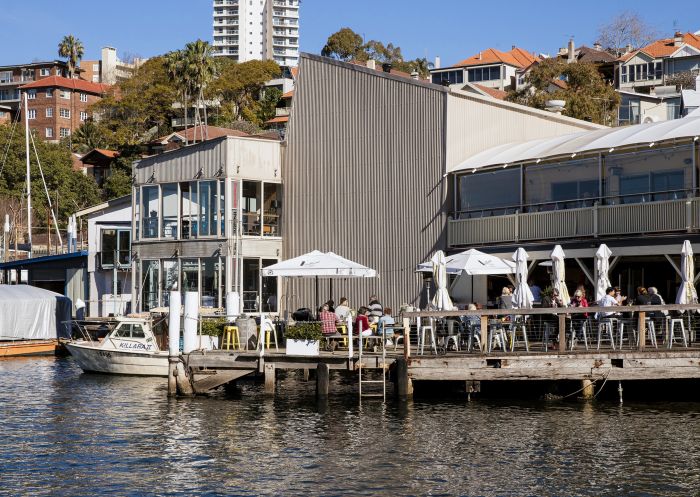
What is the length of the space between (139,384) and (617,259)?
614 inches

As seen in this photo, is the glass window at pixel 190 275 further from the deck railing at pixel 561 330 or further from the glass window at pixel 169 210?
the deck railing at pixel 561 330

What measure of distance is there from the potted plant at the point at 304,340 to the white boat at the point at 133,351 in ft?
28.8

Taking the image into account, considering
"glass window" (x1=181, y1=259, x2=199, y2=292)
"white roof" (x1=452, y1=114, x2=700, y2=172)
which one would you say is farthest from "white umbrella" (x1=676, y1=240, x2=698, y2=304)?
"glass window" (x1=181, y1=259, x2=199, y2=292)

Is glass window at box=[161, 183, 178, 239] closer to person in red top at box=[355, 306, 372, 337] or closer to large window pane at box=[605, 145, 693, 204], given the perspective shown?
person in red top at box=[355, 306, 372, 337]

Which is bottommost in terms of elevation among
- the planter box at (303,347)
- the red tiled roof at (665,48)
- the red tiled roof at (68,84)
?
the planter box at (303,347)

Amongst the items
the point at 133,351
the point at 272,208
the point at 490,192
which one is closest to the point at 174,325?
the point at 133,351

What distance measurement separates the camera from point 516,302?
29453mm

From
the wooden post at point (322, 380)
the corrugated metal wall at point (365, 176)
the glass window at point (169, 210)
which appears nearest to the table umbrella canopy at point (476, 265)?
the corrugated metal wall at point (365, 176)

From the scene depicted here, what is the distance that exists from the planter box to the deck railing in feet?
8.55

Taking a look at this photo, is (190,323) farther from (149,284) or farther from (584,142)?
(149,284)

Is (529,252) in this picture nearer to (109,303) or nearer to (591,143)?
(591,143)

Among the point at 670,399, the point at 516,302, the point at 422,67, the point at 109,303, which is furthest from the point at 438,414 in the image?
the point at 422,67

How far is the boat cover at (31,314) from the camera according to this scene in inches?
1898

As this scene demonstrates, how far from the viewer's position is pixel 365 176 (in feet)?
135
